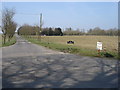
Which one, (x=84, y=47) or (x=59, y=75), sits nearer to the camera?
(x=59, y=75)

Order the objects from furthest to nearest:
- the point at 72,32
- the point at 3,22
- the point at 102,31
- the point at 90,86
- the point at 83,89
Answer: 1. the point at 72,32
2. the point at 102,31
3. the point at 3,22
4. the point at 90,86
5. the point at 83,89

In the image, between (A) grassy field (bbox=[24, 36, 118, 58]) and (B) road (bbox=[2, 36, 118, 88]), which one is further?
(A) grassy field (bbox=[24, 36, 118, 58])

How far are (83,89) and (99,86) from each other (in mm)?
801

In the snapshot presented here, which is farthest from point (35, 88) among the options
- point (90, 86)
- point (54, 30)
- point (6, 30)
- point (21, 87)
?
point (54, 30)

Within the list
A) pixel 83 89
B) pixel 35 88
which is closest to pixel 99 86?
pixel 83 89

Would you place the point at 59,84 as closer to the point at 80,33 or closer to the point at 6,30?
the point at 6,30

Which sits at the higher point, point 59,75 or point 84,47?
point 59,75

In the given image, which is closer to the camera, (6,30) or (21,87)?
(21,87)

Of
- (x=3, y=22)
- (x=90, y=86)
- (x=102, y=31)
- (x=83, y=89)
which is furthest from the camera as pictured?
(x=102, y=31)

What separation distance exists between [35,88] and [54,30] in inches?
4779

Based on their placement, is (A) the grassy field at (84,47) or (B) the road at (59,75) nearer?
(B) the road at (59,75)

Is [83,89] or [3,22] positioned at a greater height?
[3,22]

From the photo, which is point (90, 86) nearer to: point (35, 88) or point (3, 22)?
point (35, 88)

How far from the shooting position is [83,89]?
7.24m
